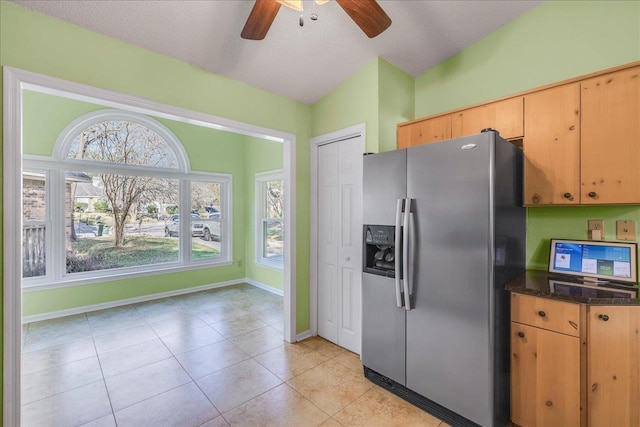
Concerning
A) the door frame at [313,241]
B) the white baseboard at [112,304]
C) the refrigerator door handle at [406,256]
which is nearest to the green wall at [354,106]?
the door frame at [313,241]

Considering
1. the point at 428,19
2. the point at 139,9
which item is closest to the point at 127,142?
the point at 139,9

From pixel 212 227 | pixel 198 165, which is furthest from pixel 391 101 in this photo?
pixel 212 227

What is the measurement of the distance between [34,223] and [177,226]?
1.74m

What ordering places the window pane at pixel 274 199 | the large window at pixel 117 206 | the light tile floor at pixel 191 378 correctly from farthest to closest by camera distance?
1. the window pane at pixel 274 199
2. the large window at pixel 117 206
3. the light tile floor at pixel 191 378

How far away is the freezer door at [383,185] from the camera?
215cm

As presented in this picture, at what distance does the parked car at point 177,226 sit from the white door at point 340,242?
2864 millimetres

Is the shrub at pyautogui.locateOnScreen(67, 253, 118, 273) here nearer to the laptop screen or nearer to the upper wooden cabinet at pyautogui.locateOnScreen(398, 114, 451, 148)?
the upper wooden cabinet at pyautogui.locateOnScreen(398, 114, 451, 148)

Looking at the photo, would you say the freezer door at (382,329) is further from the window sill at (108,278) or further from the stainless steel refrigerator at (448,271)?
the window sill at (108,278)

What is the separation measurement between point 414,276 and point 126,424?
221cm

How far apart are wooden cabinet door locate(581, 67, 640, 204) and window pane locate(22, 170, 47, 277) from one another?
224 inches

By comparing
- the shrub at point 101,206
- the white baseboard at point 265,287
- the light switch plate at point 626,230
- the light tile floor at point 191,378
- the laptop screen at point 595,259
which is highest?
the shrub at point 101,206

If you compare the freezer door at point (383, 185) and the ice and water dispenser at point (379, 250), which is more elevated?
the freezer door at point (383, 185)

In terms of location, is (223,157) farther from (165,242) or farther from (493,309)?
(493,309)

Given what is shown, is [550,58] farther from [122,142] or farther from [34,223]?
[34,223]
